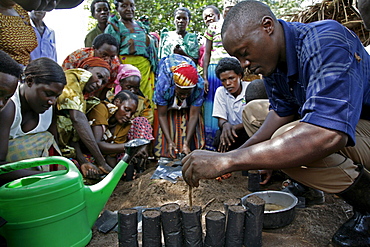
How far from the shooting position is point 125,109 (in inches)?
138

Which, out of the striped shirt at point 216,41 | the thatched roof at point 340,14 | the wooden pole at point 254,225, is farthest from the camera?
the striped shirt at point 216,41

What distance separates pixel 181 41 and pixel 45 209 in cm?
373

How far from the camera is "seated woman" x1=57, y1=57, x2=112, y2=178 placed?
2.79m

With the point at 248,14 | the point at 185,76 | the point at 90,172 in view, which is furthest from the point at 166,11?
the point at 248,14

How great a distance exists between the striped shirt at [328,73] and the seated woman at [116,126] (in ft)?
6.94

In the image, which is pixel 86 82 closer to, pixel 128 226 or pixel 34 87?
pixel 34 87

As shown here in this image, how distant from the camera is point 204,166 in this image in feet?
4.68

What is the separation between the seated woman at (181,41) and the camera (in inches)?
185

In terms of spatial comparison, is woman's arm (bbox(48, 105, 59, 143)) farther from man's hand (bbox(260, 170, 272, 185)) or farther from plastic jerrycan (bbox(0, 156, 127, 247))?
man's hand (bbox(260, 170, 272, 185))

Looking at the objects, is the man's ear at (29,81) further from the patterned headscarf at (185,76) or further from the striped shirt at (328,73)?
the striped shirt at (328,73)

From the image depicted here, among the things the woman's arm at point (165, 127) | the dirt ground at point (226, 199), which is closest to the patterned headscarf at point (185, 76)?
the woman's arm at point (165, 127)

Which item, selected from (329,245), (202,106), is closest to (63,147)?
Result: (202,106)

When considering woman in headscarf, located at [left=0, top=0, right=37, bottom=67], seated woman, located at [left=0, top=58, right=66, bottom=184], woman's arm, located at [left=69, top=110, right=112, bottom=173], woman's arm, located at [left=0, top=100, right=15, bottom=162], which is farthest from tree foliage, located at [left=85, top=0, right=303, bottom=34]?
woman's arm, located at [left=0, top=100, right=15, bottom=162]

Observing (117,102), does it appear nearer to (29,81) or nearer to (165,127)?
(165,127)
